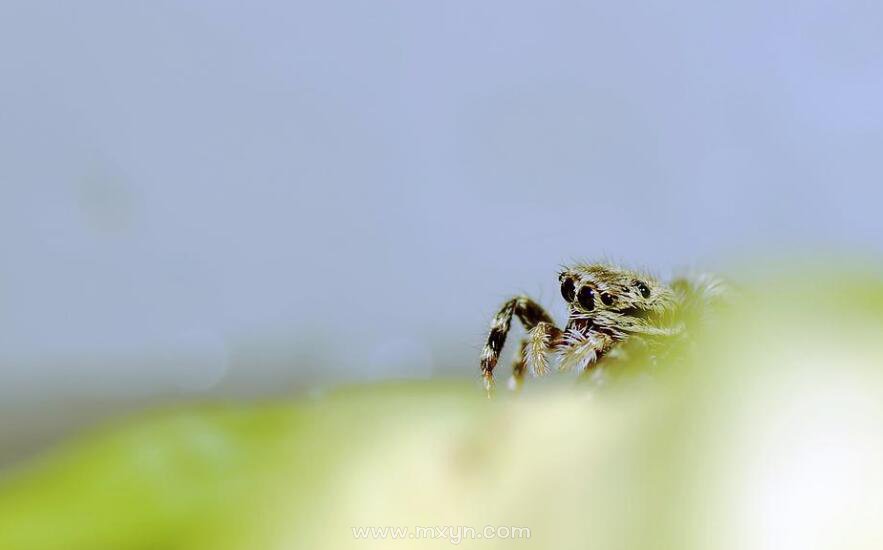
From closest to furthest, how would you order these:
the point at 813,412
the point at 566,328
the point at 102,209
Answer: the point at 813,412 → the point at 566,328 → the point at 102,209

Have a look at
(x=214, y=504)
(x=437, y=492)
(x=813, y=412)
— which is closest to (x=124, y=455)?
(x=214, y=504)

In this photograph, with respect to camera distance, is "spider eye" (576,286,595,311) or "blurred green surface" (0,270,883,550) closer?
"blurred green surface" (0,270,883,550)

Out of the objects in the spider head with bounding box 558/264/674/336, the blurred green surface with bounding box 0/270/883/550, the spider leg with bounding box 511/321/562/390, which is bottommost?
the blurred green surface with bounding box 0/270/883/550

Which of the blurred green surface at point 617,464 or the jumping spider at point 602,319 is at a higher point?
the jumping spider at point 602,319

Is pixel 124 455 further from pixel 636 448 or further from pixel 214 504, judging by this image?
pixel 636 448

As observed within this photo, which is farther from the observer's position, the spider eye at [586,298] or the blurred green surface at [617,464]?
the spider eye at [586,298]

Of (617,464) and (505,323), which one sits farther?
(505,323)
